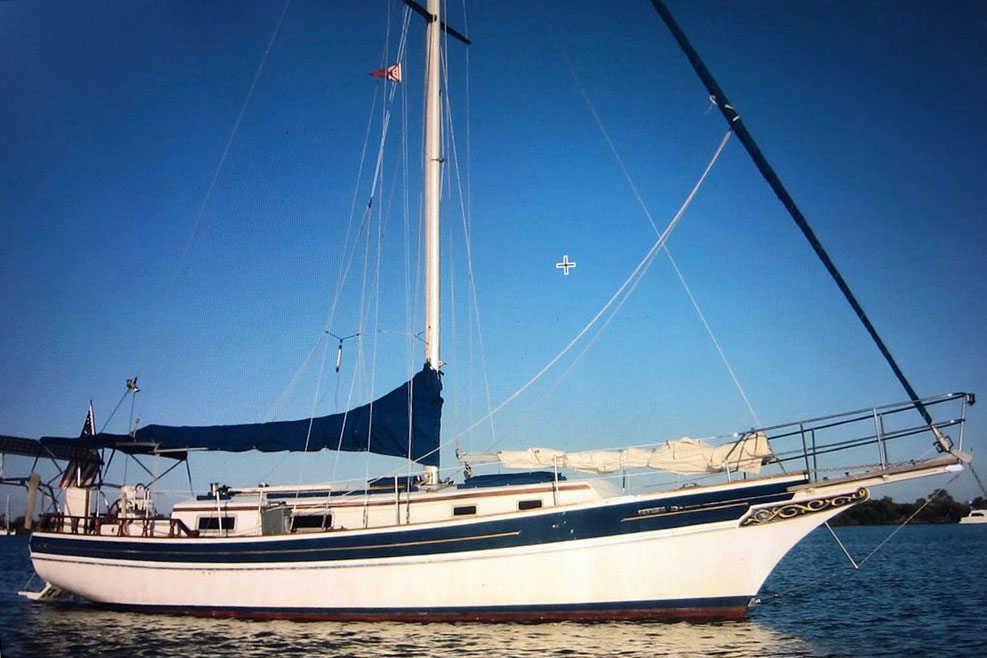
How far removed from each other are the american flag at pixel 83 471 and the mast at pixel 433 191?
36.7 feet

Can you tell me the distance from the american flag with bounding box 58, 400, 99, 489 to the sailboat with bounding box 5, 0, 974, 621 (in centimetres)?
109

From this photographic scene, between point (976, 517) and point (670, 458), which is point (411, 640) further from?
point (976, 517)

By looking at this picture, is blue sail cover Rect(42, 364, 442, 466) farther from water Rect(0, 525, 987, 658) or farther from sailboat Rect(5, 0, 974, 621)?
water Rect(0, 525, 987, 658)

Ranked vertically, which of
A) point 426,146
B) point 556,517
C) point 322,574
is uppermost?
point 426,146

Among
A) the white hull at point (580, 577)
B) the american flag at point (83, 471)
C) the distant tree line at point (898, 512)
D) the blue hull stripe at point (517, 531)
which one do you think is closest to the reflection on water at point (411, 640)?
the white hull at point (580, 577)

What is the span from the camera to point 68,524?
20.6m

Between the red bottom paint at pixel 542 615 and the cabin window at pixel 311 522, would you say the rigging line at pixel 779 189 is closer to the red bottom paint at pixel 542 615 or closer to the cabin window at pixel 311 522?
the red bottom paint at pixel 542 615

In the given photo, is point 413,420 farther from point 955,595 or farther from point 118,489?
point 955,595

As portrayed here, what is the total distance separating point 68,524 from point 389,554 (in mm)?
11715

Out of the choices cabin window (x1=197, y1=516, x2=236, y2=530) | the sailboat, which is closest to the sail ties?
the sailboat

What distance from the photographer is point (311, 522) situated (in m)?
17.4

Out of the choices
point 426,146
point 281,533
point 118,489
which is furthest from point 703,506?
point 118,489

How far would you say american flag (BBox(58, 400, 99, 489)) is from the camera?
21.0 meters

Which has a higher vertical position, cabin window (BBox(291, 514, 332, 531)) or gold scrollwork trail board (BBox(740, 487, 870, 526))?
gold scrollwork trail board (BBox(740, 487, 870, 526))
